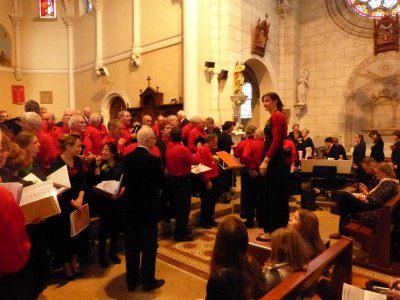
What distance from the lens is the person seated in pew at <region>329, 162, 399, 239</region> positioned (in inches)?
167

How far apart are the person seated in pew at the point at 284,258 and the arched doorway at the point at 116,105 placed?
11.8m

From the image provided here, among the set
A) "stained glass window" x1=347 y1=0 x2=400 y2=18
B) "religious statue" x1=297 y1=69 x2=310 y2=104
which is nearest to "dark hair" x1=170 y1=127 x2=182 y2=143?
"religious statue" x1=297 y1=69 x2=310 y2=104

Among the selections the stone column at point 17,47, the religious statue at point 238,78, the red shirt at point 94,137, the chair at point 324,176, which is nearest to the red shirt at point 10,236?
the red shirt at point 94,137

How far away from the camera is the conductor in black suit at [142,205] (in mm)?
3295

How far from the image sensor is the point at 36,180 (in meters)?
2.88

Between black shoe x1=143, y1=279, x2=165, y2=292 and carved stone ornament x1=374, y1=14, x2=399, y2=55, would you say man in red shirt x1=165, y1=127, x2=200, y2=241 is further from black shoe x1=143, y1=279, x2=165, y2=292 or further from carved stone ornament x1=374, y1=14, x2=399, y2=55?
carved stone ornament x1=374, y1=14, x2=399, y2=55

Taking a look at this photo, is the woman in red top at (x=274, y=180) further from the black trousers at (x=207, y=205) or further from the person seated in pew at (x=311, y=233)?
the black trousers at (x=207, y=205)

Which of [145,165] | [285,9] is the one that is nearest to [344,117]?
[285,9]

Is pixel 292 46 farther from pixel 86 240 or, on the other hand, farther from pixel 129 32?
pixel 86 240

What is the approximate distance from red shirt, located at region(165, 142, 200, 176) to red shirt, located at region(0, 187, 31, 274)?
2932 millimetres

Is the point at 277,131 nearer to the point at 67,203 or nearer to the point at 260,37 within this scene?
the point at 67,203

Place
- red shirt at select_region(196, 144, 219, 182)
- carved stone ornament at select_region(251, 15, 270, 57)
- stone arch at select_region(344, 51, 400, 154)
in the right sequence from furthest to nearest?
1. carved stone ornament at select_region(251, 15, 270, 57)
2. stone arch at select_region(344, 51, 400, 154)
3. red shirt at select_region(196, 144, 219, 182)

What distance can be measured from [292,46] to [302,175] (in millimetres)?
6840

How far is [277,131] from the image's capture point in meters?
3.91
